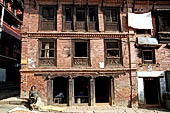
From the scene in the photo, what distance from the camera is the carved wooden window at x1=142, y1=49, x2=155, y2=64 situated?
13.9 m

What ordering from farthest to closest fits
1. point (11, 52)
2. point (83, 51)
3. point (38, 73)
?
point (11, 52), point (83, 51), point (38, 73)

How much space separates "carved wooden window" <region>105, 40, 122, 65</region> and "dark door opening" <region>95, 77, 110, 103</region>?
176cm

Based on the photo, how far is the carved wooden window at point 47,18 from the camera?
13648mm

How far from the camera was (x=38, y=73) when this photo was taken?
12906mm

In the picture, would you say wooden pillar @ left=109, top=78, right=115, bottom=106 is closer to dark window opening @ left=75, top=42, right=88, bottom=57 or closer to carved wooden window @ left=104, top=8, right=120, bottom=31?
dark window opening @ left=75, top=42, right=88, bottom=57

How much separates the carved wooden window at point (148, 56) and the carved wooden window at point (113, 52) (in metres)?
2.34

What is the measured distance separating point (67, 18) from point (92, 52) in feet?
13.0

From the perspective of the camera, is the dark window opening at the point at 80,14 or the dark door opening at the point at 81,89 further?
the dark window opening at the point at 80,14

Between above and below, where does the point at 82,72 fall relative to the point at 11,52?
below

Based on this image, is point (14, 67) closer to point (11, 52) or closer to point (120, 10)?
point (11, 52)

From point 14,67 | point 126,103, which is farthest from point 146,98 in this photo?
point 14,67

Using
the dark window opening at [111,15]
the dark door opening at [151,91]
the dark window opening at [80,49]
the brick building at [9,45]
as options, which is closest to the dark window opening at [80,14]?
the dark window opening at [111,15]

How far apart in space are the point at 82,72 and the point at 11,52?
52.2ft

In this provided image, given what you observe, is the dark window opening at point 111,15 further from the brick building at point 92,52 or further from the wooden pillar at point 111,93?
the wooden pillar at point 111,93
